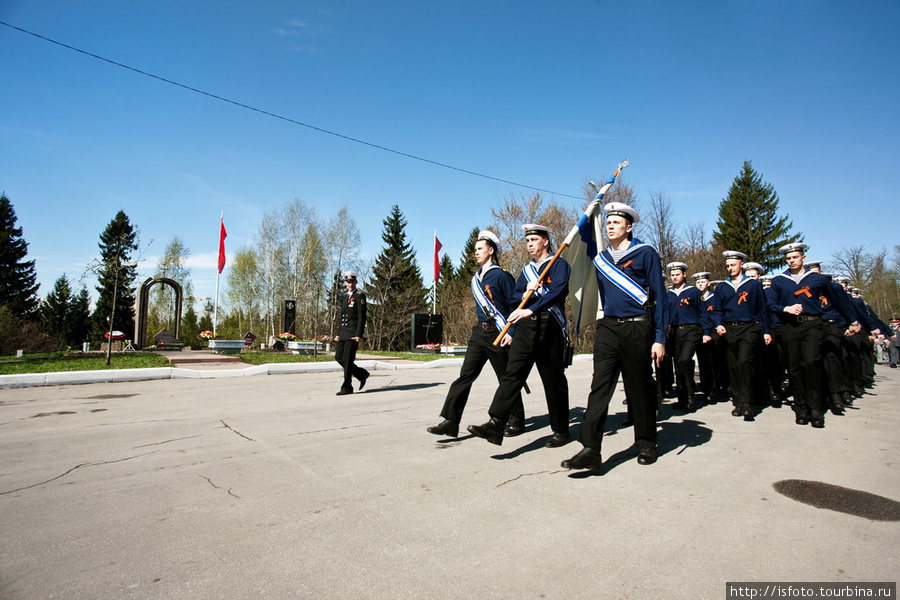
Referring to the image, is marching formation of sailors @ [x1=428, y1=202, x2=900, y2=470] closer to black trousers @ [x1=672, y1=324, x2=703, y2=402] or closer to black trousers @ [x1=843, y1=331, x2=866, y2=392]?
black trousers @ [x1=672, y1=324, x2=703, y2=402]

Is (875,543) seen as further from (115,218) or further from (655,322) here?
(115,218)

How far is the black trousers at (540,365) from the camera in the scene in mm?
4480

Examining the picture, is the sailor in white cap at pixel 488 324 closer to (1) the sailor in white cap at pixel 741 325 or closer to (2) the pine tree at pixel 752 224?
(1) the sailor in white cap at pixel 741 325

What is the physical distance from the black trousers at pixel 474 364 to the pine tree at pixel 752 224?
143 ft

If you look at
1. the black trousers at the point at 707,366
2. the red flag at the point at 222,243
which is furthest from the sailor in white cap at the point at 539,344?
the red flag at the point at 222,243

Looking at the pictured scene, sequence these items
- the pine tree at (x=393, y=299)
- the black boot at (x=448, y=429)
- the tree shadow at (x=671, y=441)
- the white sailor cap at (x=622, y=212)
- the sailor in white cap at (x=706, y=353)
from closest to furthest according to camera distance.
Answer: the tree shadow at (x=671, y=441) < the white sailor cap at (x=622, y=212) < the black boot at (x=448, y=429) < the sailor in white cap at (x=706, y=353) < the pine tree at (x=393, y=299)

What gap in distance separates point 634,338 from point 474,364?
168cm

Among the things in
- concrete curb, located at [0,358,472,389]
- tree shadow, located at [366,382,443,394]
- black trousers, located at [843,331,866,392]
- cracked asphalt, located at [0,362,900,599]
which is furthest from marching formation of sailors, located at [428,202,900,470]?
concrete curb, located at [0,358,472,389]

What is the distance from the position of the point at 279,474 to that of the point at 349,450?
33.2 inches

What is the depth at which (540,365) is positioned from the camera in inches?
193

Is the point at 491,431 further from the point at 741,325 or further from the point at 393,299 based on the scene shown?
the point at 393,299

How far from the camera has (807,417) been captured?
240 inches

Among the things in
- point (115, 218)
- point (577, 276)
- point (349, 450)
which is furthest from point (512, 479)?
point (115, 218)

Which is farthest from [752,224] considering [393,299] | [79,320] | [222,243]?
[79,320]
